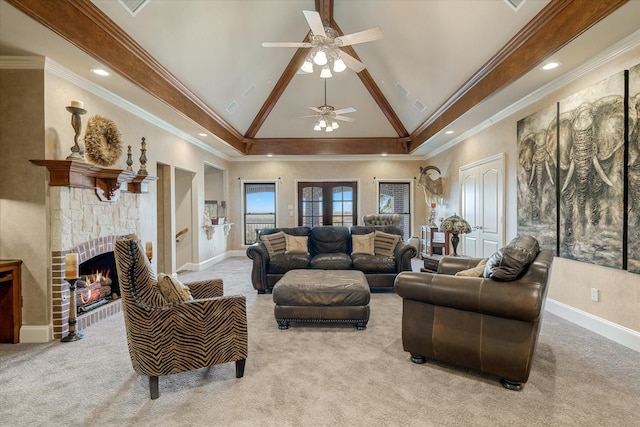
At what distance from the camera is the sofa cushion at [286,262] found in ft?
15.7

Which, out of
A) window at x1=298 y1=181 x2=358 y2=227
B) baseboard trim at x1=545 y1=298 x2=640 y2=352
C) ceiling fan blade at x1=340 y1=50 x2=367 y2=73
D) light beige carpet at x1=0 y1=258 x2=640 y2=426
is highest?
ceiling fan blade at x1=340 y1=50 x2=367 y2=73

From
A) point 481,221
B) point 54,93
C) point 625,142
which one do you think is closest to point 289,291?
point 54,93

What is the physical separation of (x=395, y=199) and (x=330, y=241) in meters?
3.86

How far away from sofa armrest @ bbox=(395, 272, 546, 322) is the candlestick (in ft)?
9.88

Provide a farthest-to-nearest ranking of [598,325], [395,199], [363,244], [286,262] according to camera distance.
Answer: [395,199]
[363,244]
[286,262]
[598,325]

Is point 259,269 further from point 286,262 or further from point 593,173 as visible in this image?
point 593,173

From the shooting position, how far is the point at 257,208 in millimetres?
8773

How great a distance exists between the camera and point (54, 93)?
316 cm

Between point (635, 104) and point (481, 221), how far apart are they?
2895 mm

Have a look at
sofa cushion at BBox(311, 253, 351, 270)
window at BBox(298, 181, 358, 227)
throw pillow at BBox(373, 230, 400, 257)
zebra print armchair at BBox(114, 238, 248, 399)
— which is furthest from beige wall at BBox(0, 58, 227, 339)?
window at BBox(298, 181, 358, 227)

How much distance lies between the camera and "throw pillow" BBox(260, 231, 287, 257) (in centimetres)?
499

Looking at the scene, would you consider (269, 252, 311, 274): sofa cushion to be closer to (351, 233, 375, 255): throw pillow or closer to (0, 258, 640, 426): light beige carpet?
(351, 233, 375, 255): throw pillow

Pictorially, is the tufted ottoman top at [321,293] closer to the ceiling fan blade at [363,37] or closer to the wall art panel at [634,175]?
the wall art panel at [634,175]

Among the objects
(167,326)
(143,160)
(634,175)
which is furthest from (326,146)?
(167,326)
